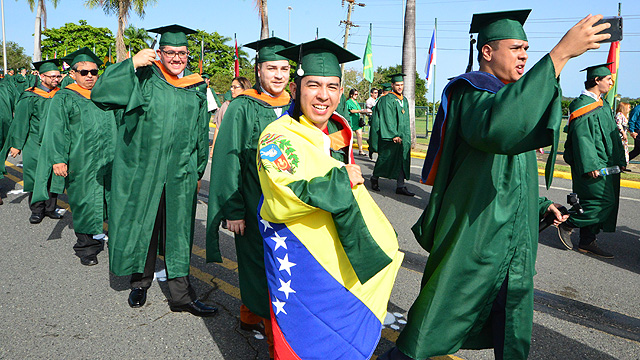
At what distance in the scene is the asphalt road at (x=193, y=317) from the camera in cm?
319

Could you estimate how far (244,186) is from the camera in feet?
10.0

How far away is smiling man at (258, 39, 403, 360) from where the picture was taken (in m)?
1.93

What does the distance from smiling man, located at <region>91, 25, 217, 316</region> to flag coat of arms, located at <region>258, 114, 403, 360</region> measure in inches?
66.4

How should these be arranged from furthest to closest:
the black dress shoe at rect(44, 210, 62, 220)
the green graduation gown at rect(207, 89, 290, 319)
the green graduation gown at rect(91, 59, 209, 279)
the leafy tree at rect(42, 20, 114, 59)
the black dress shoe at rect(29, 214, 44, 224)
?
the leafy tree at rect(42, 20, 114, 59)
the black dress shoe at rect(44, 210, 62, 220)
the black dress shoe at rect(29, 214, 44, 224)
the green graduation gown at rect(91, 59, 209, 279)
the green graduation gown at rect(207, 89, 290, 319)

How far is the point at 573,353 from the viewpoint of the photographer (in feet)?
10.3

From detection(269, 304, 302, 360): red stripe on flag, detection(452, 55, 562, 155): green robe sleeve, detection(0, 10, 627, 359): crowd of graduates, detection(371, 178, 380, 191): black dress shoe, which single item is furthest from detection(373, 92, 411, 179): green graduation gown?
detection(452, 55, 562, 155): green robe sleeve

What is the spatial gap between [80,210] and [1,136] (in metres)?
3.87

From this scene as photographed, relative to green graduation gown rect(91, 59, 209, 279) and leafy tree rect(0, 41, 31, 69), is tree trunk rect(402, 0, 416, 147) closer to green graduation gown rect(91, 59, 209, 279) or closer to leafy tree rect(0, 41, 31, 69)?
green graduation gown rect(91, 59, 209, 279)

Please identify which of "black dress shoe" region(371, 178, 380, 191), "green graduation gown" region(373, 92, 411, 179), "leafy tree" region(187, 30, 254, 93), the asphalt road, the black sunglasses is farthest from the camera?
"leafy tree" region(187, 30, 254, 93)

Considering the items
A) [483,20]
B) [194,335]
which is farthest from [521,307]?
[194,335]

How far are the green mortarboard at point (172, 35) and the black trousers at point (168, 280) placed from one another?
1.13 m

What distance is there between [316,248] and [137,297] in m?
2.37

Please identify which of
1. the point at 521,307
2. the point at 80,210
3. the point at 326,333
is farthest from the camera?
the point at 80,210

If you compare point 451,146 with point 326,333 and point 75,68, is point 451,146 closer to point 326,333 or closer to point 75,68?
point 326,333
